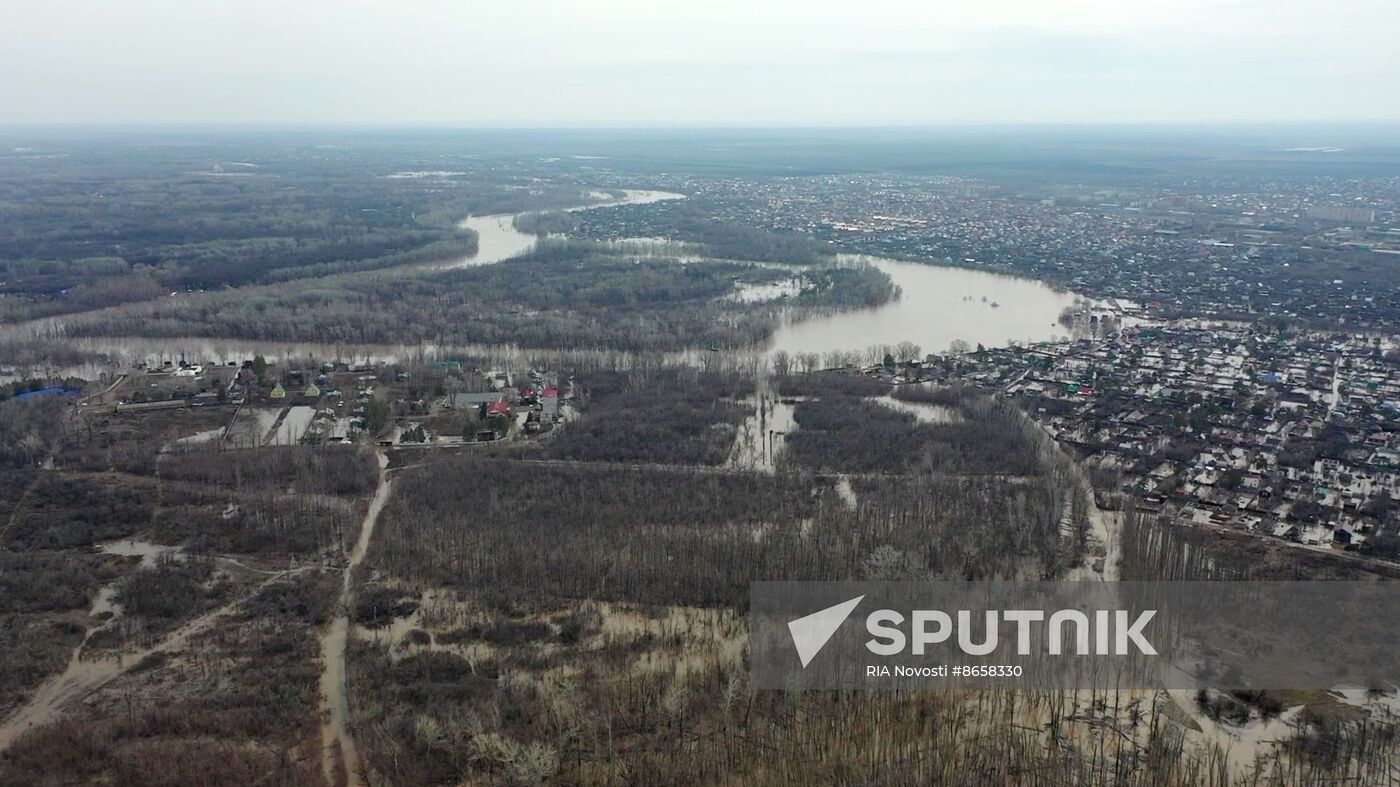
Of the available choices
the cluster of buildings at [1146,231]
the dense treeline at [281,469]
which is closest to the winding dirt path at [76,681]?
the dense treeline at [281,469]

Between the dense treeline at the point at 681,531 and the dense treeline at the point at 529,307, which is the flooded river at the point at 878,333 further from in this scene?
the dense treeline at the point at 681,531

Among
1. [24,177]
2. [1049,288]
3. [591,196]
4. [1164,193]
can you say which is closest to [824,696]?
[1049,288]

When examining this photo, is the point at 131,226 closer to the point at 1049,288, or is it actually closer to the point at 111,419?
the point at 111,419

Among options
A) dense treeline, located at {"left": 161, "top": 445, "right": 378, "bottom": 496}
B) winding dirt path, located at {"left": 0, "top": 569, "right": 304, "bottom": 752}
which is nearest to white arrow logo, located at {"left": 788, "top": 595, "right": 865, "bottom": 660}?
winding dirt path, located at {"left": 0, "top": 569, "right": 304, "bottom": 752}

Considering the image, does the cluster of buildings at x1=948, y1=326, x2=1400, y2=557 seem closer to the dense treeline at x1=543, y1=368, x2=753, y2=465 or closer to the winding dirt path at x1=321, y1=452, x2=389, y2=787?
the dense treeline at x1=543, y1=368, x2=753, y2=465

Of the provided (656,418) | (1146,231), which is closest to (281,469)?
(656,418)

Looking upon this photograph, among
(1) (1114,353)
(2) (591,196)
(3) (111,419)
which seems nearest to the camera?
(3) (111,419)

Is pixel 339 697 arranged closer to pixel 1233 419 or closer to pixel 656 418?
pixel 656 418
